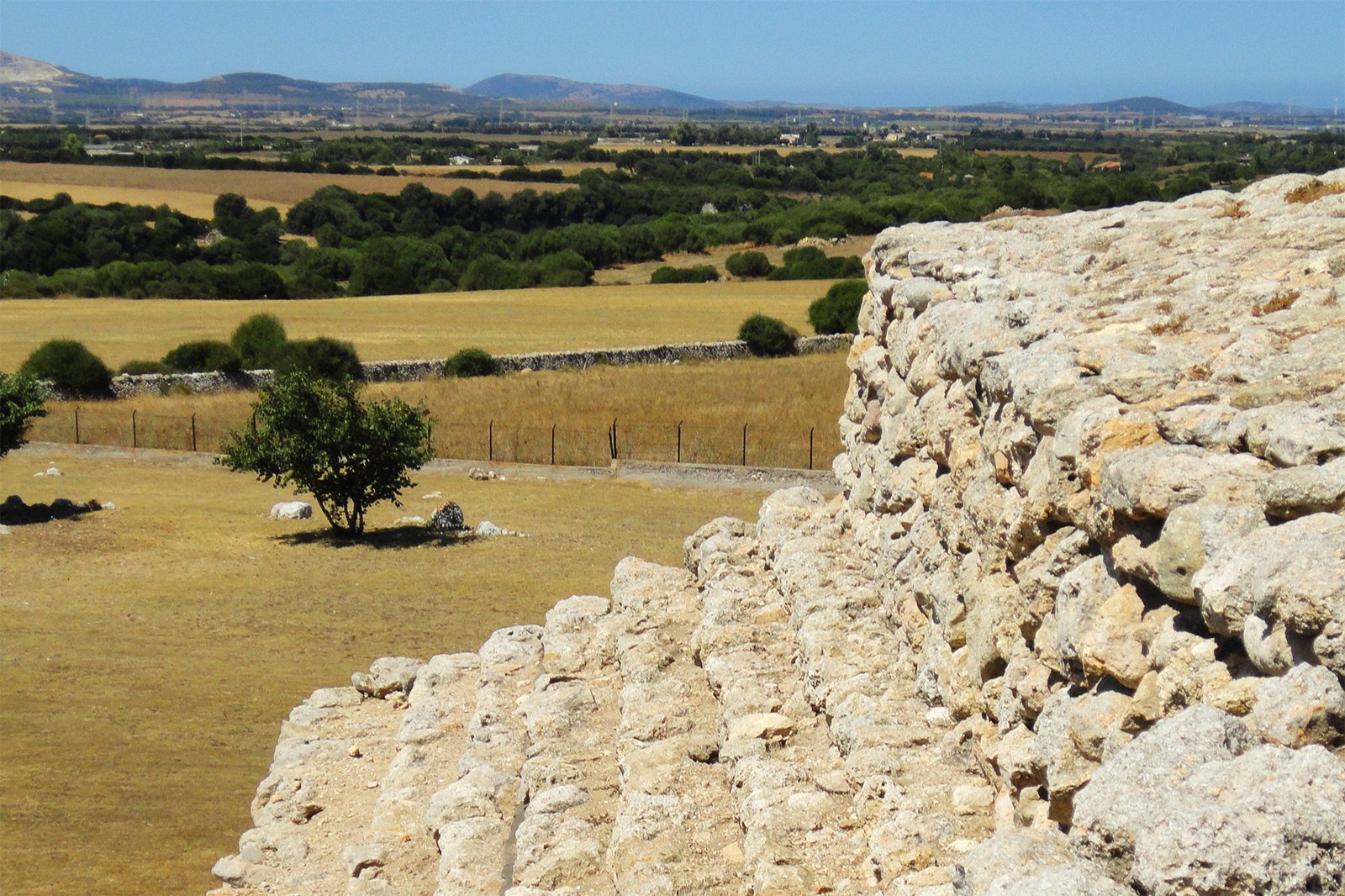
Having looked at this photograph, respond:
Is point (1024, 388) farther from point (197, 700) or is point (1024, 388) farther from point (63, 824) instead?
point (197, 700)

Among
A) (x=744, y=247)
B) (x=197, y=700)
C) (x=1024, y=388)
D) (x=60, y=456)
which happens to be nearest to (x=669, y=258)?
(x=744, y=247)

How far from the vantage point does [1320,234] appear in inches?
385

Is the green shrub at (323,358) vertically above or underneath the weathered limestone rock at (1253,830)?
underneath

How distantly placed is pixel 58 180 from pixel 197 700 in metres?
109

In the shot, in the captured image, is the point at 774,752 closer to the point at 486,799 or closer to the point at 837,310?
the point at 486,799

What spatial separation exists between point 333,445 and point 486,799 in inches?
634

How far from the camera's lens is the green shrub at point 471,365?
4869 cm

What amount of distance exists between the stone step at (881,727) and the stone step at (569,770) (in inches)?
65.2

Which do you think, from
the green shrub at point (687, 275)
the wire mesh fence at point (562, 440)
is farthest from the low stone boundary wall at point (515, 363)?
the green shrub at point (687, 275)

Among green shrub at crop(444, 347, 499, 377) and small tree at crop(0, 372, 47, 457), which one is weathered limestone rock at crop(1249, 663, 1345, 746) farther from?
green shrub at crop(444, 347, 499, 377)

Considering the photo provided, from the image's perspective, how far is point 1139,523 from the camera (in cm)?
657

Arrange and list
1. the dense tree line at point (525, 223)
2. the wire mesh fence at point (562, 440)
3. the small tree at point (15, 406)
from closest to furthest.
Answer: the small tree at point (15, 406)
the wire mesh fence at point (562, 440)
the dense tree line at point (525, 223)

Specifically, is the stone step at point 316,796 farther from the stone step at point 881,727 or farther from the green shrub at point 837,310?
the green shrub at point 837,310

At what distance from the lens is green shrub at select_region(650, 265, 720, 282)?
8200 cm
